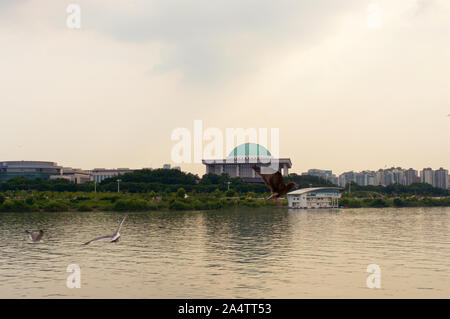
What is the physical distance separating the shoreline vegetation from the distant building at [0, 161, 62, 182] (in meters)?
60.4

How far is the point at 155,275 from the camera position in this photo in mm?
27109

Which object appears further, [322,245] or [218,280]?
[322,245]

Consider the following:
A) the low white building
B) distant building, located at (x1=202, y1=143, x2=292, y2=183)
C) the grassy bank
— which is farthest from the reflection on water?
distant building, located at (x1=202, y1=143, x2=292, y2=183)

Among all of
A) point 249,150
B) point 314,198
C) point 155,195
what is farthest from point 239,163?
point 155,195

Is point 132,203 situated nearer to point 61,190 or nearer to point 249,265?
point 61,190

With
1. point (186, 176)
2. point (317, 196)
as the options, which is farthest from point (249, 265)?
point (186, 176)

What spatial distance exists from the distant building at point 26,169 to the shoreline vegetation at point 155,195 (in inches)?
2379

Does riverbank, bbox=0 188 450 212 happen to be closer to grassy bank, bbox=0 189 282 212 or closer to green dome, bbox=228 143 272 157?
grassy bank, bbox=0 189 282 212

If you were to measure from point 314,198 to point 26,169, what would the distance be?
111913mm

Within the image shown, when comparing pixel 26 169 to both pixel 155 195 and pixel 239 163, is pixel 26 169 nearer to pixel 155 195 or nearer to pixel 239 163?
pixel 239 163

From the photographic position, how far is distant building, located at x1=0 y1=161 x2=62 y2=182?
170 m
